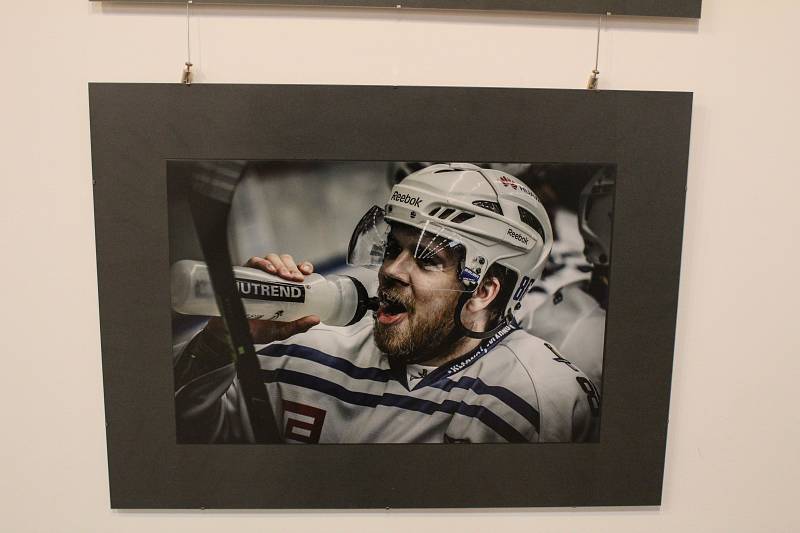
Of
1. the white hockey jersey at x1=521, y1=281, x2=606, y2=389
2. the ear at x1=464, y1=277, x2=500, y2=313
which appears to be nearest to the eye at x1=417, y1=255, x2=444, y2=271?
the ear at x1=464, y1=277, x2=500, y2=313

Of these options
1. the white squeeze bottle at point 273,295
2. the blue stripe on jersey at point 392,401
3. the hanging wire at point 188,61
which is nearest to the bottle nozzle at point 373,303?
the white squeeze bottle at point 273,295

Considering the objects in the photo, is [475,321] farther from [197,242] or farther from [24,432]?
[24,432]

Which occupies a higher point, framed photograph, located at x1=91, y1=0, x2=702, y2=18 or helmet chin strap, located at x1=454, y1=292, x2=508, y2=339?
framed photograph, located at x1=91, y1=0, x2=702, y2=18

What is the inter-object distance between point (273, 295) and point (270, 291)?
1cm

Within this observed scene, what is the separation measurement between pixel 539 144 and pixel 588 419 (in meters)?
0.67


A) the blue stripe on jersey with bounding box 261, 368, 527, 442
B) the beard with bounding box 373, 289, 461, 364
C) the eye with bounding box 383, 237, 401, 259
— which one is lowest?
the blue stripe on jersey with bounding box 261, 368, 527, 442

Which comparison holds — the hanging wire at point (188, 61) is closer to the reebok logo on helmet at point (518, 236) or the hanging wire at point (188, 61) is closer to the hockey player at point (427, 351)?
the hockey player at point (427, 351)

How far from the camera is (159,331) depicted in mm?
1168

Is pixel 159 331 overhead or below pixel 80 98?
below

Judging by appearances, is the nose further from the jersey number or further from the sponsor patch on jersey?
the jersey number

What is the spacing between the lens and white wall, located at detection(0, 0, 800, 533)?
114cm

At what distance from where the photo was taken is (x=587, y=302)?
1.19 metres

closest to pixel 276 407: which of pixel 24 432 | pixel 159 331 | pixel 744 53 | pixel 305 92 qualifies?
pixel 159 331

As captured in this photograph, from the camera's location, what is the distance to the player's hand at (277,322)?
1146 mm
